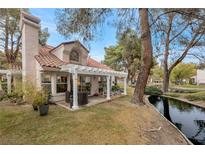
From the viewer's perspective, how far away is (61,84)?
1036cm

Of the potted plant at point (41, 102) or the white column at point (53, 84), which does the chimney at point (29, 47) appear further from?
the potted plant at point (41, 102)

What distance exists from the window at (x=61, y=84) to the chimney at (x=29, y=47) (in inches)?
59.4

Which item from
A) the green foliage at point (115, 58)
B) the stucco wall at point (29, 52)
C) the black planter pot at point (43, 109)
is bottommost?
the black planter pot at point (43, 109)

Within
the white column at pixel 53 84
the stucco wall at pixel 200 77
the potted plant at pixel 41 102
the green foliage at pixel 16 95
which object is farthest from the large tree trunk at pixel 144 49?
the stucco wall at pixel 200 77

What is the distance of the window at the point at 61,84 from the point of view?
398 inches

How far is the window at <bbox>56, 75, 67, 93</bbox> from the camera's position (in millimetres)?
10109

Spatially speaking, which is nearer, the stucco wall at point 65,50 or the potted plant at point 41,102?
the potted plant at point 41,102

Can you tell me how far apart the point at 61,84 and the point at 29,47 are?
128 inches

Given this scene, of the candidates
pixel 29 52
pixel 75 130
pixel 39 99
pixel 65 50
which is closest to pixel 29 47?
pixel 29 52

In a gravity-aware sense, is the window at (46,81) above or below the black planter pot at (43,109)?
above

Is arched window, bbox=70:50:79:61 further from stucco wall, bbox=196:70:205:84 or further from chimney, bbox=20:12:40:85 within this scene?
stucco wall, bbox=196:70:205:84

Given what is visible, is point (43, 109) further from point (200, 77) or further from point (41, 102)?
point (200, 77)
